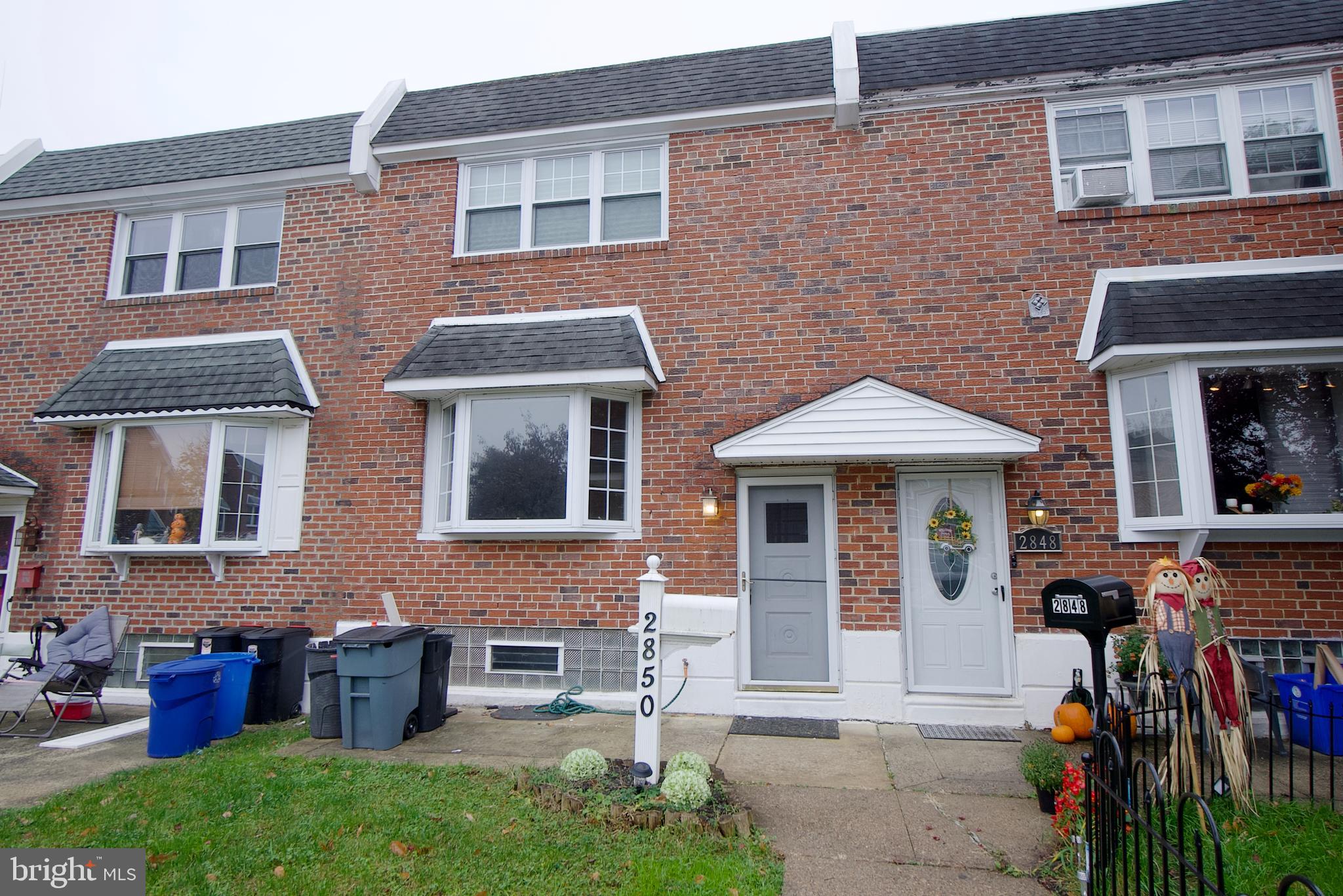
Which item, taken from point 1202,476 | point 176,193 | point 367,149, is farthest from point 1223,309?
point 176,193

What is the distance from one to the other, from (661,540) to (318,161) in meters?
6.52

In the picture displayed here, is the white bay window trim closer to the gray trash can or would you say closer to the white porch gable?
the white porch gable

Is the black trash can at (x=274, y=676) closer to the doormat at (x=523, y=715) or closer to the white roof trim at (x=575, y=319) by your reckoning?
the doormat at (x=523, y=715)

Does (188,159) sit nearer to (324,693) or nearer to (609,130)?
(609,130)

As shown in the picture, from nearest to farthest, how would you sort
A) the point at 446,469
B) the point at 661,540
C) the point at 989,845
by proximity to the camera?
the point at 989,845, the point at 661,540, the point at 446,469

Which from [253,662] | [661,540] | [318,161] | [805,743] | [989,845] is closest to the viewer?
[989,845]

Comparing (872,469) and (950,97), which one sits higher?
(950,97)

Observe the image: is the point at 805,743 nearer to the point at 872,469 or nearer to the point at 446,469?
the point at 872,469

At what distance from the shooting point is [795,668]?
7598 mm

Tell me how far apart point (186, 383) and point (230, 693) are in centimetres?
393

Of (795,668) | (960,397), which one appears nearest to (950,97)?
(960,397)

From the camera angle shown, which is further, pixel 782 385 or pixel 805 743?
pixel 782 385

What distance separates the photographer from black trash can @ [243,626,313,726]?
7445 mm

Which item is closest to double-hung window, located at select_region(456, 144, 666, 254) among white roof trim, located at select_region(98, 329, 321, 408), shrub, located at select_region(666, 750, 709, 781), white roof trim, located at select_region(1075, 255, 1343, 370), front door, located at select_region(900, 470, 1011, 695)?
white roof trim, located at select_region(98, 329, 321, 408)
